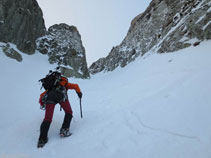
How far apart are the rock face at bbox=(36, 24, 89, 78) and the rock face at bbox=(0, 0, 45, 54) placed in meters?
2.02

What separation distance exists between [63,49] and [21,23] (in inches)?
358

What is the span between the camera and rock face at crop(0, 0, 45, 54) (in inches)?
632

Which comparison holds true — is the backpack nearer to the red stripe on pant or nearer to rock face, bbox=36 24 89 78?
the red stripe on pant

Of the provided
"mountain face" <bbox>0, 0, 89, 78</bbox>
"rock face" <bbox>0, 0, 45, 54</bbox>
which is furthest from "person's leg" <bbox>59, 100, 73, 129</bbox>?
"rock face" <bbox>0, 0, 45, 54</bbox>

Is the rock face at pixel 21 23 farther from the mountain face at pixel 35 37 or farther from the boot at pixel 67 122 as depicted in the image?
the boot at pixel 67 122

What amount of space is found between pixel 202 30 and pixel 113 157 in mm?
10142

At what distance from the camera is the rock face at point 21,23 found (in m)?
16.0

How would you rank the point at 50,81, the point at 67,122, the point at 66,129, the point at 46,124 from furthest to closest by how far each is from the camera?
the point at 50,81 < the point at 67,122 < the point at 66,129 < the point at 46,124

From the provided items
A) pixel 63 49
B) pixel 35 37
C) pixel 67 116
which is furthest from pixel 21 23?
pixel 67 116

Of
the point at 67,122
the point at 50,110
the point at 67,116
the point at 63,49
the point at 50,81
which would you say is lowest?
the point at 67,122

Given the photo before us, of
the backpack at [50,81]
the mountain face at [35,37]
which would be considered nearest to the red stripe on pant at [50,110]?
the backpack at [50,81]

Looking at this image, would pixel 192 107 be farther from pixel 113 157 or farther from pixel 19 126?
pixel 19 126

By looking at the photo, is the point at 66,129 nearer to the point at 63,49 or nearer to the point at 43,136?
the point at 43,136

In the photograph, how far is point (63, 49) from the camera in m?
26.4
